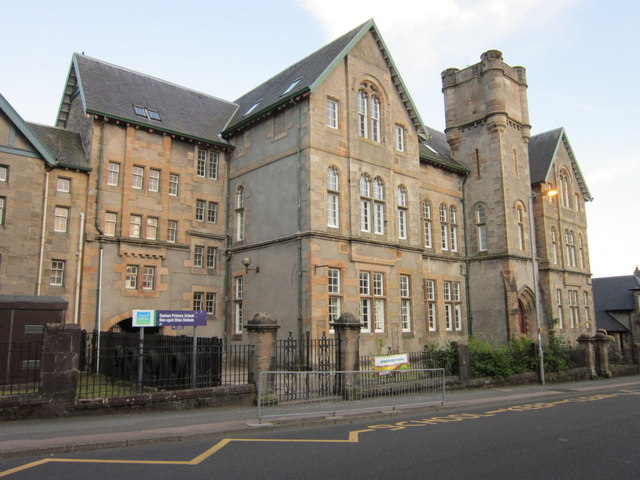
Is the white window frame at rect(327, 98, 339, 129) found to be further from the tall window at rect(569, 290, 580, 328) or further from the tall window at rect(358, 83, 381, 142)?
the tall window at rect(569, 290, 580, 328)

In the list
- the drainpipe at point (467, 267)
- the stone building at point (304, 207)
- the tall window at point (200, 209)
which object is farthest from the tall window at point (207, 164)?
the drainpipe at point (467, 267)

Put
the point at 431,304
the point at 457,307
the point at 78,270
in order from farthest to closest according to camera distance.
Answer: the point at 457,307 → the point at 431,304 → the point at 78,270

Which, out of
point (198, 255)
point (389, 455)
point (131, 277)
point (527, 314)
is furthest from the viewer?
point (527, 314)

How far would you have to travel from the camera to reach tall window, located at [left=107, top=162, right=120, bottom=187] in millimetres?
23906

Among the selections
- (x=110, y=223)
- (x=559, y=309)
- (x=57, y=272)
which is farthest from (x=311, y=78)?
(x=559, y=309)

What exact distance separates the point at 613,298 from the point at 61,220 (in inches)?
1875

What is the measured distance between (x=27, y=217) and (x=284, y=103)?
39.0ft

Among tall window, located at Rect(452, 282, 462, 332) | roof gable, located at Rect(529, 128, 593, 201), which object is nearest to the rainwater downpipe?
tall window, located at Rect(452, 282, 462, 332)

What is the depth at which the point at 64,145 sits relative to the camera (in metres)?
23.7

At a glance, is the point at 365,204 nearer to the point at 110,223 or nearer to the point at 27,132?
the point at 110,223

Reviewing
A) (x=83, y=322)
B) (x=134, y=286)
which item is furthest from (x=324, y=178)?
(x=83, y=322)

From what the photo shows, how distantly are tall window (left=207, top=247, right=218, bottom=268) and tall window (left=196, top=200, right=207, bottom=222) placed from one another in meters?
1.57

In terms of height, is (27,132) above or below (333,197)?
above

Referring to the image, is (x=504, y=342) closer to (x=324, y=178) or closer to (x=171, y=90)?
(x=324, y=178)
